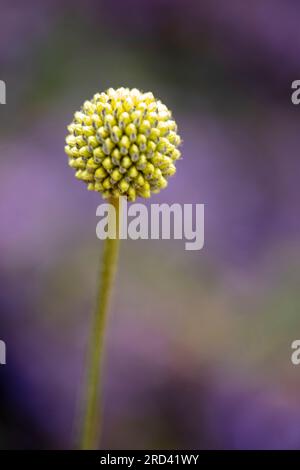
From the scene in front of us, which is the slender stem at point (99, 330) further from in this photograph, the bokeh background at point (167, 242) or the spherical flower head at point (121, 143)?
the bokeh background at point (167, 242)

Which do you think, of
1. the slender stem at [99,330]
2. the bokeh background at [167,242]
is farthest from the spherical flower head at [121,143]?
the bokeh background at [167,242]

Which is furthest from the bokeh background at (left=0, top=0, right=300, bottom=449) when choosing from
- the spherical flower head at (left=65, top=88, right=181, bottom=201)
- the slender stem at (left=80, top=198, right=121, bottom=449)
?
the spherical flower head at (left=65, top=88, right=181, bottom=201)

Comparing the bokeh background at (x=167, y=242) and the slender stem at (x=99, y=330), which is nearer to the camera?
the slender stem at (x=99, y=330)

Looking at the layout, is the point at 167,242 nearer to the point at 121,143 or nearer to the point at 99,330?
the point at 99,330

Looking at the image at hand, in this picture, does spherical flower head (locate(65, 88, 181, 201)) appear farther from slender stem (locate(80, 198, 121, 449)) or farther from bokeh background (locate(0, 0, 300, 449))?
bokeh background (locate(0, 0, 300, 449))

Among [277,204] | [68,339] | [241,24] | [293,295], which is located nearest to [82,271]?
[68,339]

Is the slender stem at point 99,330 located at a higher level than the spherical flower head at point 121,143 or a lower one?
lower
